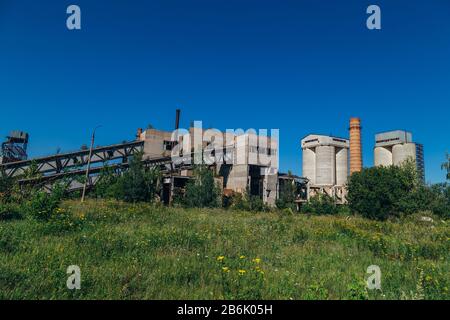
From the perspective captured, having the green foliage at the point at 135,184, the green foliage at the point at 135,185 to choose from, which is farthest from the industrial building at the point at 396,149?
the green foliage at the point at 135,184

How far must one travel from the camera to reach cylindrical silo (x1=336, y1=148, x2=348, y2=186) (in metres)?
61.5

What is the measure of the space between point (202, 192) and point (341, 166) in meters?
42.0

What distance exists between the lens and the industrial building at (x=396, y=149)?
61.2 metres

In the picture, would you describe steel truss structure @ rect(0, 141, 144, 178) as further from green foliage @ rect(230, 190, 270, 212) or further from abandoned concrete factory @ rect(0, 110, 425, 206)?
green foliage @ rect(230, 190, 270, 212)

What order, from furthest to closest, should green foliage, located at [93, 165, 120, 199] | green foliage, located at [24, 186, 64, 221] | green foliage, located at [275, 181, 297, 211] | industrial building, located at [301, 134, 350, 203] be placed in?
industrial building, located at [301, 134, 350, 203]
green foliage, located at [275, 181, 297, 211]
green foliage, located at [93, 165, 120, 199]
green foliage, located at [24, 186, 64, 221]

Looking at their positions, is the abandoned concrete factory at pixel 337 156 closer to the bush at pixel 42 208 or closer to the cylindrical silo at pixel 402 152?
the cylindrical silo at pixel 402 152

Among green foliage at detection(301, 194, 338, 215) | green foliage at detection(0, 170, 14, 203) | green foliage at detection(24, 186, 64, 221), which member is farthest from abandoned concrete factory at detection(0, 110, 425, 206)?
green foliage at detection(24, 186, 64, 221)

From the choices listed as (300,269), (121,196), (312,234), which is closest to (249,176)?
(121,196)

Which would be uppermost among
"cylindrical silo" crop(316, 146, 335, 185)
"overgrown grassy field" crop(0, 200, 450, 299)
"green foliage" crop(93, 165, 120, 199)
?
"cylindrical silo" crop(316, 146, 335, 185)

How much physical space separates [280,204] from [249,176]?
5848mm

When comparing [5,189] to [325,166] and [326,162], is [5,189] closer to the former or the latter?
[325,166]

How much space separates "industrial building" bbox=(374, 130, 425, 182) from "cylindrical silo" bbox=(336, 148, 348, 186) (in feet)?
30.3

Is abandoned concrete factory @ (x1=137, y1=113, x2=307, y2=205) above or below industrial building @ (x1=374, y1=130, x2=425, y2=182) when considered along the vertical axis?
below
